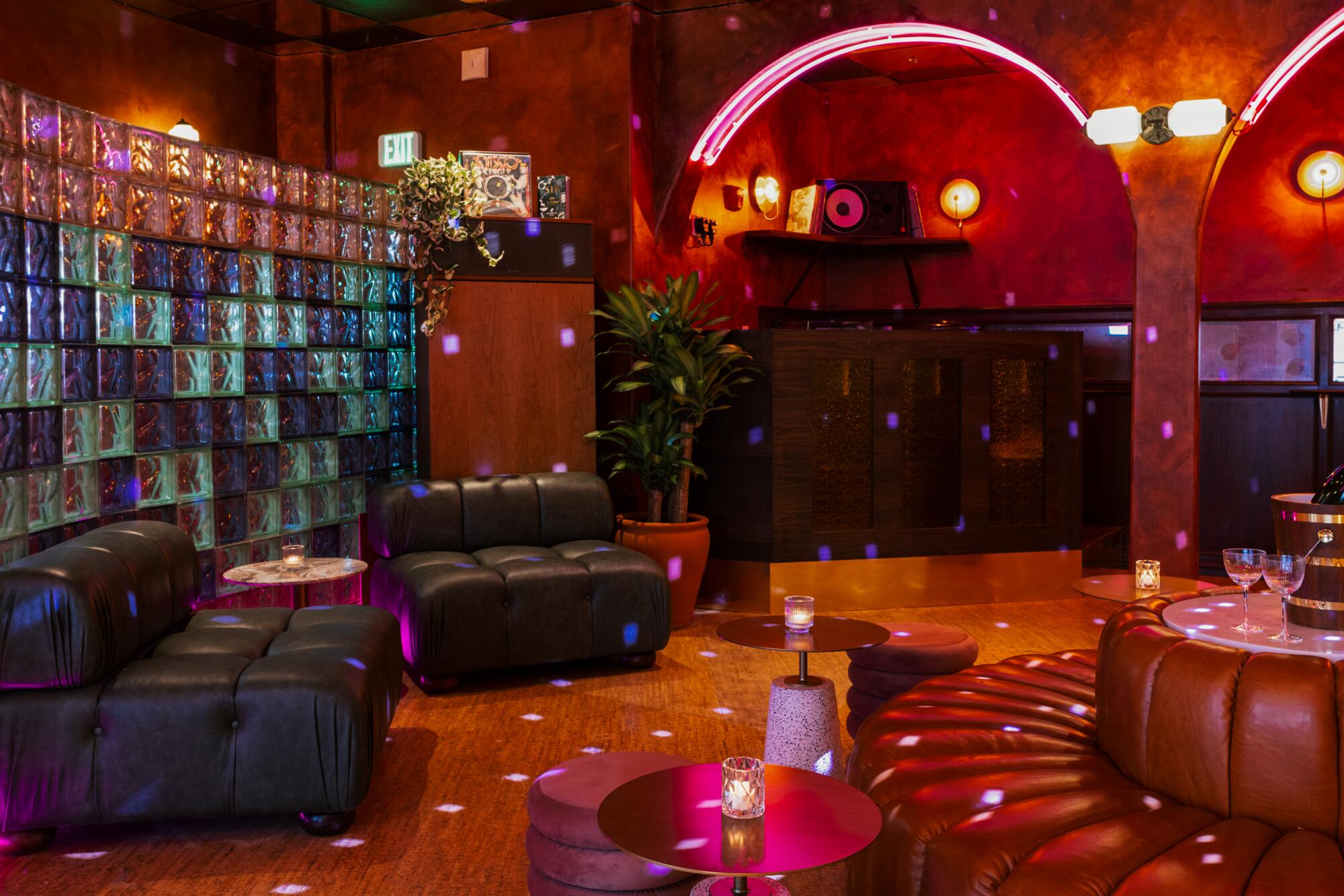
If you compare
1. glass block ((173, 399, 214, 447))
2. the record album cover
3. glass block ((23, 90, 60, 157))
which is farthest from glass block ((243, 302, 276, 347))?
the record album cover

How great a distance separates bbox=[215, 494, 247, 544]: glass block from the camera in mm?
4781

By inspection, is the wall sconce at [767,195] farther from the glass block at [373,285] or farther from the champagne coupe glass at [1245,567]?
the champagne coupe glass at [1245,567]

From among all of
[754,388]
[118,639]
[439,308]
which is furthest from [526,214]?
[118,639]

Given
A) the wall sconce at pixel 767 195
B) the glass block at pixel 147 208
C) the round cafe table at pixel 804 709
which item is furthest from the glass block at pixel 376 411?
the wall sconce at pixel 767 195

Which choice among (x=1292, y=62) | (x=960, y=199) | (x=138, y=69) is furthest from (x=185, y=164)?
(x=960, y=199)

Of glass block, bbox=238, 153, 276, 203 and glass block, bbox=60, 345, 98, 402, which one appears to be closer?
glass block, bbox=60, 345, 98, 402

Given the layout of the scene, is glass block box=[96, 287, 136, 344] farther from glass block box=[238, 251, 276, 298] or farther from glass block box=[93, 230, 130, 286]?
glass block box=[238, 251, 276, 298]

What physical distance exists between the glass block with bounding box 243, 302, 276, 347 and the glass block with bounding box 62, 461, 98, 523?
0.97 metres

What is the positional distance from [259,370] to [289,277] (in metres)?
0.46

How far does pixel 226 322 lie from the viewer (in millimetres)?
4789

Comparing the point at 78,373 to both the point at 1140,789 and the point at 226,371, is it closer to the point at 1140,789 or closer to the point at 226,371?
the point at 226,371

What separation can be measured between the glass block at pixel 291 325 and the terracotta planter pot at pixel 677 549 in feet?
5.80

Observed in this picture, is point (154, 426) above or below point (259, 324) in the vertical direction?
below

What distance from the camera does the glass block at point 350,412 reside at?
5.45 meters
